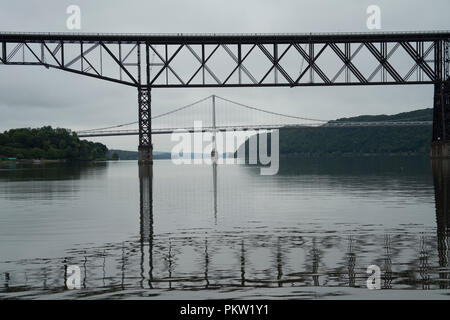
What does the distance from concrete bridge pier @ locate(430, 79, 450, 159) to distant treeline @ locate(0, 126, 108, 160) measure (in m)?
118

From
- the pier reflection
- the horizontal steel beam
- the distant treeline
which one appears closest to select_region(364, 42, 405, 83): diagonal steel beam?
the horizontal steel beam

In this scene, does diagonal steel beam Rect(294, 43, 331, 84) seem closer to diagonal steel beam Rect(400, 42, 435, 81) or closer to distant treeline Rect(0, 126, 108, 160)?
diagonal steel beam Rect(400, 42, 435, 81)

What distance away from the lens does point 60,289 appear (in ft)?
31.4

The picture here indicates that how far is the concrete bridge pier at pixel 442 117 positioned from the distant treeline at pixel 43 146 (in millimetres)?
118163

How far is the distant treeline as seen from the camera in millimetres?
165000

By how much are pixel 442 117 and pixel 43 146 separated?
131 m

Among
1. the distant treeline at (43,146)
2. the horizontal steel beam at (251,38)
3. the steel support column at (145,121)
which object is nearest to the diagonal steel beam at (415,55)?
the horizontal steel beam at (251,38)

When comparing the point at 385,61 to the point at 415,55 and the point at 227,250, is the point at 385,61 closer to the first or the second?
the point at 415,55

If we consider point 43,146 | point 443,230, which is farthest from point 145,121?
point 43,146

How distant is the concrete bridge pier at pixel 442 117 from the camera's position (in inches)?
2726

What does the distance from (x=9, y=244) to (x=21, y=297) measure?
542 centimetres

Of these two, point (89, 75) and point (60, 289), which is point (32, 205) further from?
point (89, 75)

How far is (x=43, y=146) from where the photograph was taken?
580 feet
